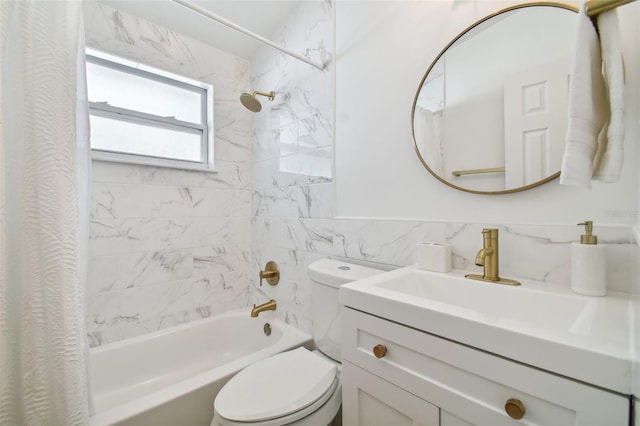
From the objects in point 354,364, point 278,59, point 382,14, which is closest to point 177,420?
point 354,364

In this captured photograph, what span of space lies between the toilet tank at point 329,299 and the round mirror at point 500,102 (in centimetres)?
54

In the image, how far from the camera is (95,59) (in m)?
1.63

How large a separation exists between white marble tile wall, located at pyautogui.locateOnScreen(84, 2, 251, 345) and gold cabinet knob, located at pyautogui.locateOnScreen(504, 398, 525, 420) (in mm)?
1851

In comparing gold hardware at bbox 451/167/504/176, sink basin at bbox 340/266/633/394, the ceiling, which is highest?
the ceiling

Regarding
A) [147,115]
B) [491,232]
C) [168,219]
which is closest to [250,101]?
[147,115]

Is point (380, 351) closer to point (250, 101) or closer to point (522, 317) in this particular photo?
point (522, 317)

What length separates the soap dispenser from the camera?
67cm

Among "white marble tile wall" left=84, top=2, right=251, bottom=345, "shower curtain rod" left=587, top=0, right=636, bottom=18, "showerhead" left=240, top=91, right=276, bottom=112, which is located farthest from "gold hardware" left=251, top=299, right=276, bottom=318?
"shower curtain rod" left=587, top=0, right=636, bottom=18

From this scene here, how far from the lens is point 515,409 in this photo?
48 centimetres

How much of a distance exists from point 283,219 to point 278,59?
1.11 meters

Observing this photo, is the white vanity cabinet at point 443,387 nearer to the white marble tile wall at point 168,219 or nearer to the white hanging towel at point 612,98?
the white hanging towel at point 612,98

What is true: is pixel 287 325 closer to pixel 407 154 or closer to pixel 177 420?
pixel 177 420

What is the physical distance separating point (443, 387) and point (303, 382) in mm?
585

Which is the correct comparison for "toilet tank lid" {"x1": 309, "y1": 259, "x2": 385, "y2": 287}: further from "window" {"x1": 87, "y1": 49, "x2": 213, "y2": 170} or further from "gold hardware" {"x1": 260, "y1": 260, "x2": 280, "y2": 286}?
"window" {"x1": 87, "y1": 49, "x2": 213, "y2": 170}
